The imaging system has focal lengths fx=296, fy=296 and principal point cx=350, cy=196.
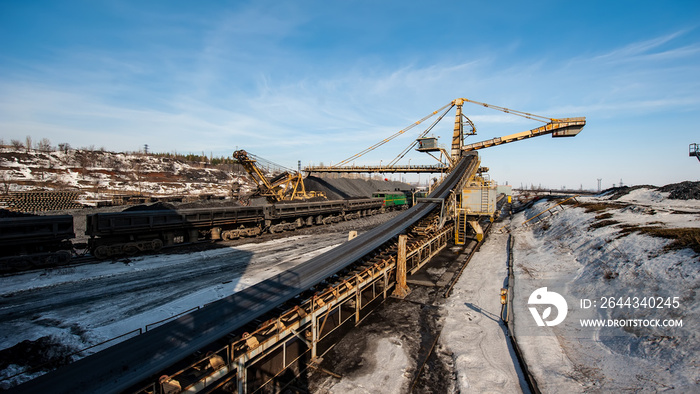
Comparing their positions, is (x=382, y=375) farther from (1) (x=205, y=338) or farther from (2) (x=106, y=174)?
(2) (x=106, y=174)

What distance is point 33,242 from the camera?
1430 cm

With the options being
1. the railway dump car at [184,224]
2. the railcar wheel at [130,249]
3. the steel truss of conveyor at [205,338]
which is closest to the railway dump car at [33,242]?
the railway dump car at [184,224]

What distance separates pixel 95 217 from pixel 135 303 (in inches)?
305

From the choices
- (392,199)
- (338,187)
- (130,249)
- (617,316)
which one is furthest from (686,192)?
(338,187)

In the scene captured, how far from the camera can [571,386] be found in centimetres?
718

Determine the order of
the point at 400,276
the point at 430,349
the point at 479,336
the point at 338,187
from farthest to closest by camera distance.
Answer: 1. the point at 338,187
2. the point at 400,276
3. the point at 479,336
4. the point at 430,349

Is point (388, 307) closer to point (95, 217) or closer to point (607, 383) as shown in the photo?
point (607, 383)

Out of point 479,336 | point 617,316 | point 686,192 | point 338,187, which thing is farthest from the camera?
point 338,187

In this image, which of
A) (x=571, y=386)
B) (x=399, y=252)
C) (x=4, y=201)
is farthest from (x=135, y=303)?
(x=4, y=201)

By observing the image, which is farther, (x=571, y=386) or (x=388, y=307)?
(x=388, y=307)

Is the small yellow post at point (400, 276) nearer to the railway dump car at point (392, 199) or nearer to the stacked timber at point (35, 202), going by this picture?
the railway dump car at point (392, 199)
